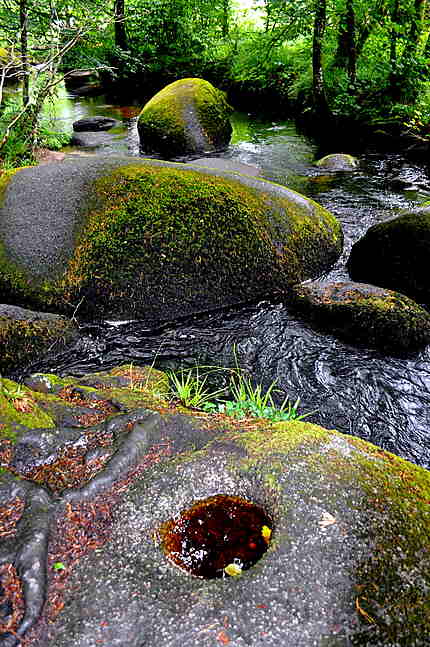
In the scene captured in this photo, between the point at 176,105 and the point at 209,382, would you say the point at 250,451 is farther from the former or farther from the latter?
the point at 176,105

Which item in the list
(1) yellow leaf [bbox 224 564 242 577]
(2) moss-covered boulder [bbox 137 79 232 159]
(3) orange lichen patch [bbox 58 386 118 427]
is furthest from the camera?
(2) moss-covered boulder [bbox 137 79 232 159]

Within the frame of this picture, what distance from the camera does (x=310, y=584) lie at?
190 centimetres

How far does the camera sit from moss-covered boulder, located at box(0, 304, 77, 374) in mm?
4727

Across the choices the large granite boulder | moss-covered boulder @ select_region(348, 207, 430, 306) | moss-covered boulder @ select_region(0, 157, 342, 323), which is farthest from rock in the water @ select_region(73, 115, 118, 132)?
the large granite boulder

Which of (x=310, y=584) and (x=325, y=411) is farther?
(x=325, y=411)

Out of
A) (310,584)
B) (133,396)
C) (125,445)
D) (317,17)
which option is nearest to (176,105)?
(317,17)

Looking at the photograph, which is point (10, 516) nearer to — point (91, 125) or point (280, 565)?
point (280, 565)

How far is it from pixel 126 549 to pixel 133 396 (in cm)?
158

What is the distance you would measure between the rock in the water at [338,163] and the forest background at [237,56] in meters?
1.60

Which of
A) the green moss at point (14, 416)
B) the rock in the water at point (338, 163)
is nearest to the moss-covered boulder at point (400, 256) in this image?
the green moss at point (14, 416)

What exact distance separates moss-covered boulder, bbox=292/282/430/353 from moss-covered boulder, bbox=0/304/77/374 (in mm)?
2745

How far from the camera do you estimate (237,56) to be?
21.2 metres

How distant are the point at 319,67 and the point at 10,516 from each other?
15.2 metres

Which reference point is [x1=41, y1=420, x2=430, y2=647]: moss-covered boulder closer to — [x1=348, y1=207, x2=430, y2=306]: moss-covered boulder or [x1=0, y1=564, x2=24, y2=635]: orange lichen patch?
[x1=0, y1=564, x2=24, y2=635]: orange lichen patch
